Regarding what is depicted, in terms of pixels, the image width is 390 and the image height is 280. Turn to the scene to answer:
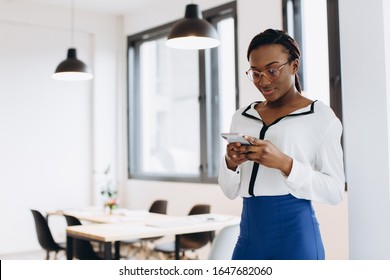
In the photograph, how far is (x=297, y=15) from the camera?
464 centimetres

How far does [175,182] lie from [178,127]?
2.31 feet

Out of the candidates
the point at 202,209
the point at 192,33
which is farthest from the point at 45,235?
the point at 192,33

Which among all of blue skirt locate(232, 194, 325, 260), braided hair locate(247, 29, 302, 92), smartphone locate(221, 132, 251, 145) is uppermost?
braided hair locate(247, 29, 302, 92)

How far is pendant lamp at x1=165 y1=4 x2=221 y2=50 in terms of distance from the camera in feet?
11.4

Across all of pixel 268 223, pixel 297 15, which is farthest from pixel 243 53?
pixel 268 223

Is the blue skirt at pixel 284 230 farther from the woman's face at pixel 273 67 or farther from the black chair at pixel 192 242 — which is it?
the black chair at pixel 192 242

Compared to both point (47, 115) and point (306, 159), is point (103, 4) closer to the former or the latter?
point (47, 115)

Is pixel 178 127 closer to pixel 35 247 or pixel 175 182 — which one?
pixel 175 182

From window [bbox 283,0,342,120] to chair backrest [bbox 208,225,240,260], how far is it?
1.85 m

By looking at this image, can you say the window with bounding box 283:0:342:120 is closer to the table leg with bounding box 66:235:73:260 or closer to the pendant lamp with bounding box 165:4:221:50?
the pendant lamp with bounding box 165:4:221:50

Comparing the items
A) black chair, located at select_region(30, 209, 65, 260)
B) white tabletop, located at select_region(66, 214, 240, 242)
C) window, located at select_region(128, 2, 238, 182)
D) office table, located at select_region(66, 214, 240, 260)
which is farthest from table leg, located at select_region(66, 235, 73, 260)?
window, located at select_region(128, 2, 238, 182)

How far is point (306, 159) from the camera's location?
143 cm

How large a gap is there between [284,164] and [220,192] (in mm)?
3955

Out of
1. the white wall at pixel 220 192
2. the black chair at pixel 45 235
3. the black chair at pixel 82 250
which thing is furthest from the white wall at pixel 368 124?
the black chair at pixel 45 235
